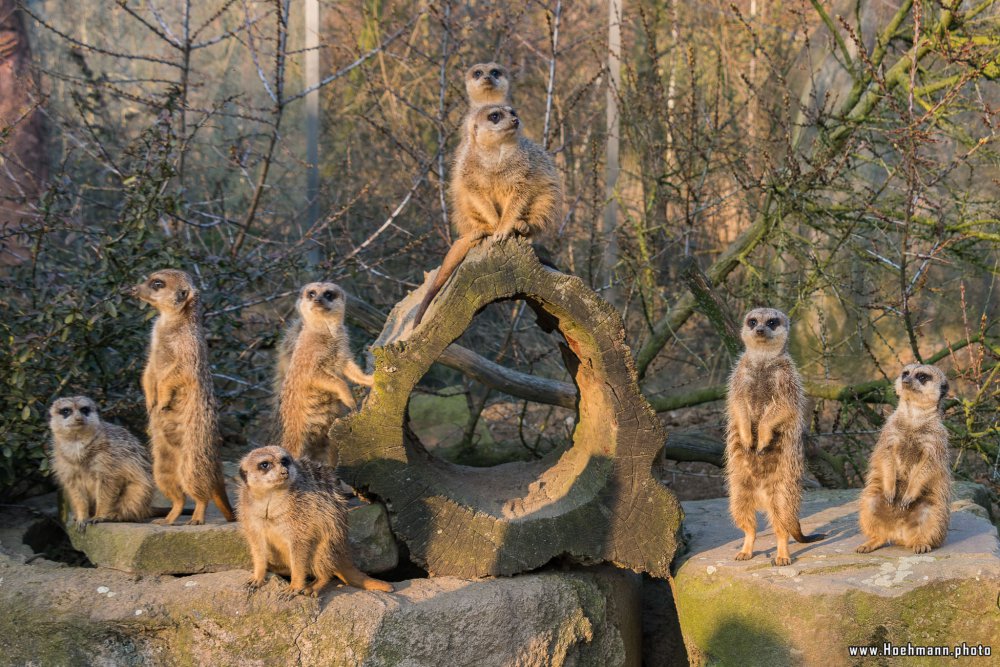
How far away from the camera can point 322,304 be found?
436cm

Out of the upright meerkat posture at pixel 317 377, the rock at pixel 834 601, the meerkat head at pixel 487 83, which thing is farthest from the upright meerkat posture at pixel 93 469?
the rock at pixel 834 601

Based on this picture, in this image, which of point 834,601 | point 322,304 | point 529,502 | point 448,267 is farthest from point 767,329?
point 322,304

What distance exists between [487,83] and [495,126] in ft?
2.00

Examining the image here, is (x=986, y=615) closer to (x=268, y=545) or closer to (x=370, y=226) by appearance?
(x=268, y=545)

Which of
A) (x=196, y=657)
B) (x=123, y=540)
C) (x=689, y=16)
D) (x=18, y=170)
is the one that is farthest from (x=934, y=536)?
(x=689, y=16)

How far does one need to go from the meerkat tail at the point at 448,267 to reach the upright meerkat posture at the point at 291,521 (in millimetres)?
780

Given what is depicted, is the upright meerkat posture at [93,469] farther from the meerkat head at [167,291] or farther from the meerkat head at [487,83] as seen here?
the meerkat head at [487,83]

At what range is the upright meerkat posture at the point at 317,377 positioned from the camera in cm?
429

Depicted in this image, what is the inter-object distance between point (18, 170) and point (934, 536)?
20.7 feet

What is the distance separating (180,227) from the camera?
6516mm

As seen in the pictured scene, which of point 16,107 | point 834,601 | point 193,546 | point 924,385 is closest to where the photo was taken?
point 834,601

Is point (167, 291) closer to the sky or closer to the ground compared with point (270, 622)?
closer to the sky

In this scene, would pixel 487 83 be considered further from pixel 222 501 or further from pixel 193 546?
pixel 193 546

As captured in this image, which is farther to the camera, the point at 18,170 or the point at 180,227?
the point at 18,170
